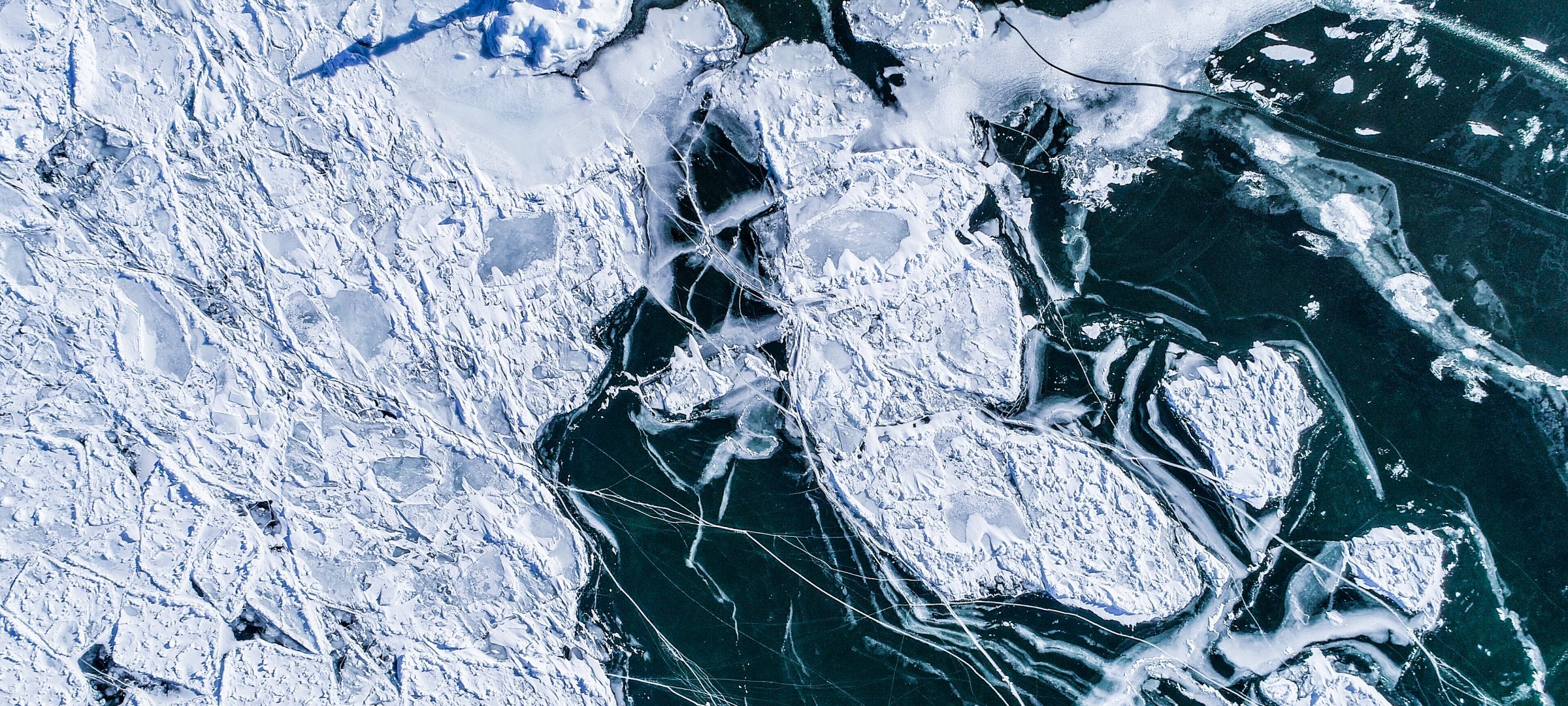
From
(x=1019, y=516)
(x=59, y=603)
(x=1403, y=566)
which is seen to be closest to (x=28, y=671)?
(x=59, y=603)

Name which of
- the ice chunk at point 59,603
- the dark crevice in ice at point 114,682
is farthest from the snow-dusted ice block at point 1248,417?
the ice chunk at point 59,603

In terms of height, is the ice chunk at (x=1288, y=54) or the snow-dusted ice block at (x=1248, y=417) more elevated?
the ice chunk at (x=1288, y=54)

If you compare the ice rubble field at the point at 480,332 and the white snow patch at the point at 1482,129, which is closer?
the ice rubble field at the point at 480,332

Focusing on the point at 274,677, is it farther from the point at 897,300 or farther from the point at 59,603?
the point at 897,300

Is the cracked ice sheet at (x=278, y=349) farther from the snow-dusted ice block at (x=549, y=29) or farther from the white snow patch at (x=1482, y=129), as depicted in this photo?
the white snow patch at (x=1482, y=129)

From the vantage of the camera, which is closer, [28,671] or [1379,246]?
[28,671]

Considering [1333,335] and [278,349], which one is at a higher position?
[278,349]
